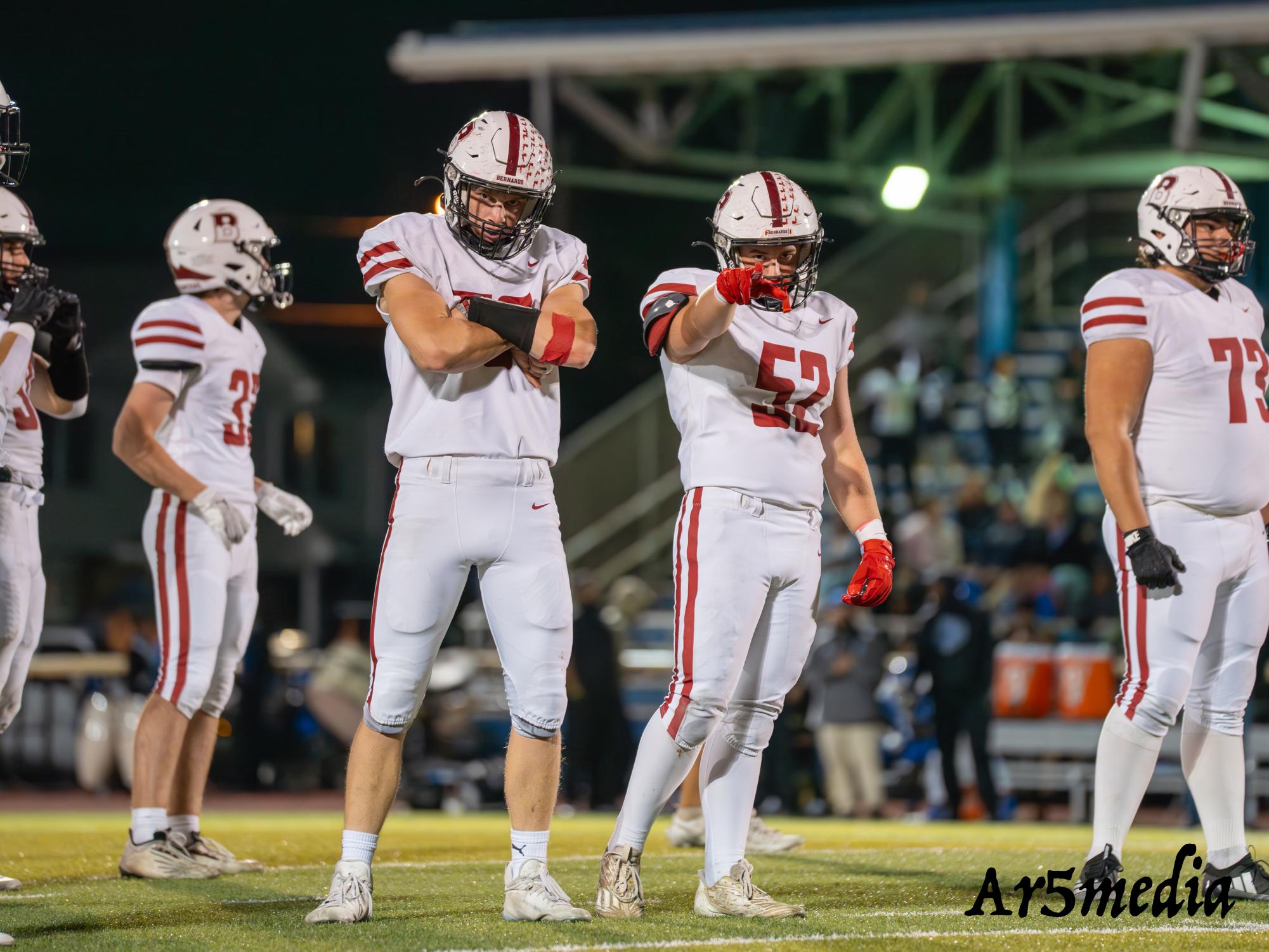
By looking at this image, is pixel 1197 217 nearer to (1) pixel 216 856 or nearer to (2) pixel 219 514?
(2) pixel 219 514

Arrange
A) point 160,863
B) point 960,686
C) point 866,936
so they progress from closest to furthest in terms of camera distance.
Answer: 1. point 866,936
2. point 160,863
3. point 960,686

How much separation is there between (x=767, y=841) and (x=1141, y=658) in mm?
2354


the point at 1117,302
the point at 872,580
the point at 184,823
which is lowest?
the point at 184,823

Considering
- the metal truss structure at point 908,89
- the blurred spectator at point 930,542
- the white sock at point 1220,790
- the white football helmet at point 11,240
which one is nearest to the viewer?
the white sock at point 1220,790

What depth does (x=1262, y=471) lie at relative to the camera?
5.39m


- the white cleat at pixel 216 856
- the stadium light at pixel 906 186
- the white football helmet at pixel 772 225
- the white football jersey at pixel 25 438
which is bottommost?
the white cleat at pixel 216 856

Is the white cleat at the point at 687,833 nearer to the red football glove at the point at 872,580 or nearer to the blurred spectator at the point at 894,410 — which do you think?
the red football glove at the point at 872,580

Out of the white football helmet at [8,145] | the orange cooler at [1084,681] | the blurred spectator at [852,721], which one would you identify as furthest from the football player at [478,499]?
the orange cooler at [1084,681]

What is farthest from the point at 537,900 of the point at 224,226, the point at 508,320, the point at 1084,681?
the point at 1084,681

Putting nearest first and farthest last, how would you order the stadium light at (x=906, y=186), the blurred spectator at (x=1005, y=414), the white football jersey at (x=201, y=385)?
the white football jersey at (x=201, y=385) < the stadium light at (x=906, y=186) < the blurred spectator at (x=1005, y=414)

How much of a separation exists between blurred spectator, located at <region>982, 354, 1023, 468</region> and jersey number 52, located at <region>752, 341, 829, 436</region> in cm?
1166

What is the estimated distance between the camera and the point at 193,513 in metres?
6.32

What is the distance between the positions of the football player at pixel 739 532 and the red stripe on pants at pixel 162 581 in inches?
87.3

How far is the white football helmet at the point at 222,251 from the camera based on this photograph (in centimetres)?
670
